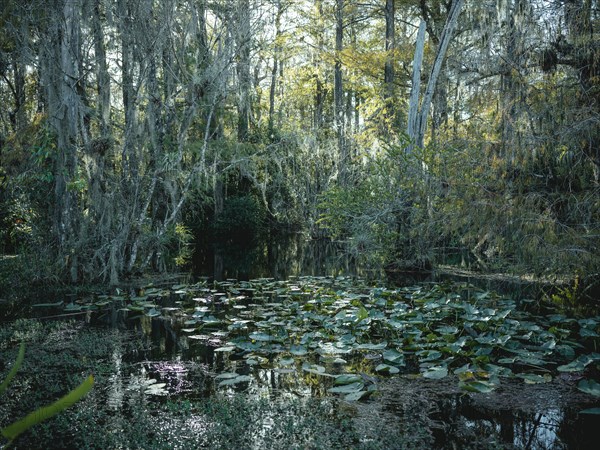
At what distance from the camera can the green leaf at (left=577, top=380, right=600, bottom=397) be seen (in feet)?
11.4

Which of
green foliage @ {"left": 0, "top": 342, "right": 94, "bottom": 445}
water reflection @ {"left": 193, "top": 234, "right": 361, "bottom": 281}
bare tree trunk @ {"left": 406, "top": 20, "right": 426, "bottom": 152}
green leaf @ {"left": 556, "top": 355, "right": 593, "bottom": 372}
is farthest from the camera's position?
bare tree trunk @ {"left": 406, "top": 20, "right": 426, "bottom": 152}

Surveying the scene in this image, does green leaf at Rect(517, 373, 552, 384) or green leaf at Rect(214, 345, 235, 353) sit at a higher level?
green leaf at Rect(214, 345, 235, 353)

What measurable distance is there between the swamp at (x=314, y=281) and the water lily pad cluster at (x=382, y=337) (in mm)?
31

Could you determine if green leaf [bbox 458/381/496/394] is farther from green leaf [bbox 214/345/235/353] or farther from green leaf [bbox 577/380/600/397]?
green leaf [bbox 214/345/235/353]

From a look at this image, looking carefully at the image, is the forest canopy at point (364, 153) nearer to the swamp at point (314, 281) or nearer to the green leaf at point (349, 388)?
the swamp at point (314, 281)

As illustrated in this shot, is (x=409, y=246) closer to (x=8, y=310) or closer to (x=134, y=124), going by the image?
(x=134, y=124)

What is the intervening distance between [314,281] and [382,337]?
332 cm

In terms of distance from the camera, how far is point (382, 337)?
5191 millimetres

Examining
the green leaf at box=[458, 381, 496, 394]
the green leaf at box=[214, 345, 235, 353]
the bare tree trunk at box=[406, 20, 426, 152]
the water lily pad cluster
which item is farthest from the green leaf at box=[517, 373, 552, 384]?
the bare tree trunk at box=[406, 20, 426, 152]

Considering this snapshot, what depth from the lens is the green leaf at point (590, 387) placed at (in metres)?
3.48

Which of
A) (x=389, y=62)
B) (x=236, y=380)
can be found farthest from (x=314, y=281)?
(x=389, y=62)

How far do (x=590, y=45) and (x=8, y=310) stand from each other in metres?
7.03

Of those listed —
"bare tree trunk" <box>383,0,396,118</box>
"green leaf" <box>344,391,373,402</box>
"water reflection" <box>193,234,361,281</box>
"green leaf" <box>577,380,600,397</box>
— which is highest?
"bare tree trunk" <box>383,0,396,118</box>

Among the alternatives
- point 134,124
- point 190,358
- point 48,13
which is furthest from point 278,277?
point 48,13
